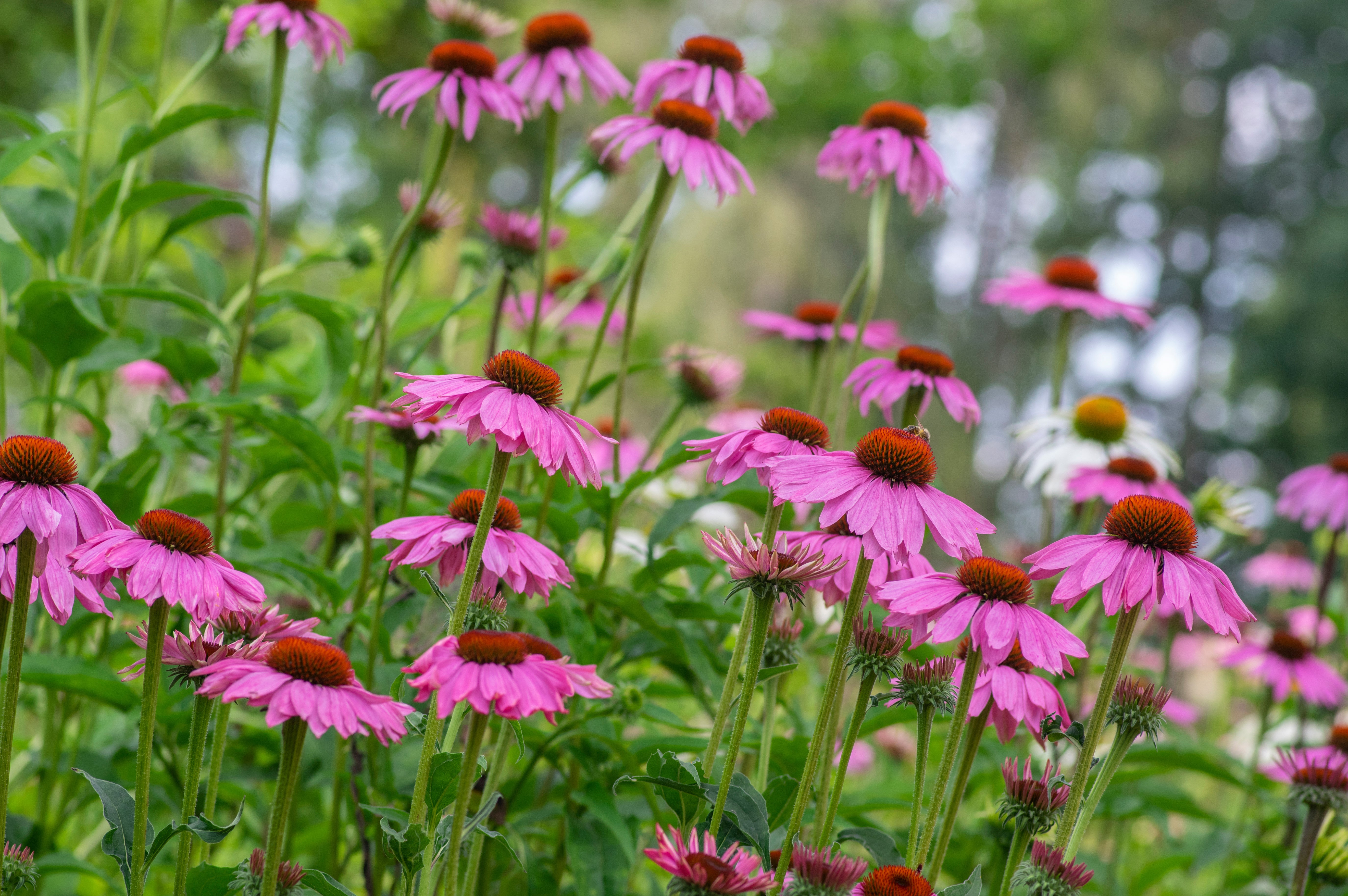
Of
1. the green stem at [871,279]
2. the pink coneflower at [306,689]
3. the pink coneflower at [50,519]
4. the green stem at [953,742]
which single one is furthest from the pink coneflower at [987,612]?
the pink coneflower at [50,519]

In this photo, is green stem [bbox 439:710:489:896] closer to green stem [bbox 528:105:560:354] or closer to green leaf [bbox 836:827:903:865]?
green leaf [bbox 836:827:903:865]

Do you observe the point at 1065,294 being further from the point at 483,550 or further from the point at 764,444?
the point at 483,550

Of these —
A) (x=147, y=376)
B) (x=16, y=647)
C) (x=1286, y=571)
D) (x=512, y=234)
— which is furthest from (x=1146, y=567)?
(x=1286, y=571)

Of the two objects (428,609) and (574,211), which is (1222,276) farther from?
(428,609)

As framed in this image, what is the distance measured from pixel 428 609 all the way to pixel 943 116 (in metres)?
10.6

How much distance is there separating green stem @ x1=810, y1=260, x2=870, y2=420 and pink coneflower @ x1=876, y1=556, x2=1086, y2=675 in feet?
2.34

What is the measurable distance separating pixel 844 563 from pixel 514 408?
333 millimetres

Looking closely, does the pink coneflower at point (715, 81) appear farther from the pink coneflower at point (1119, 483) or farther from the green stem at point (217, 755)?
the green stem at point (217, 755)

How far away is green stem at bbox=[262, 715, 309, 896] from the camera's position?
2.97 feet

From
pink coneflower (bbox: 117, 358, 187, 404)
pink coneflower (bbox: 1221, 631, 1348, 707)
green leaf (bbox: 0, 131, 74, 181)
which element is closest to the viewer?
green leaf (bbox: 0, 131, 74, 181)

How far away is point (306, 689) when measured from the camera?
86 centimetres

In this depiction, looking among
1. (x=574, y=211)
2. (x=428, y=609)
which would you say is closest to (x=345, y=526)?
(x=428, y=609)

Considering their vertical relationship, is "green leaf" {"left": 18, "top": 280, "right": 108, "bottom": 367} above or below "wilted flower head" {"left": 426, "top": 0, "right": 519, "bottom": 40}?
below

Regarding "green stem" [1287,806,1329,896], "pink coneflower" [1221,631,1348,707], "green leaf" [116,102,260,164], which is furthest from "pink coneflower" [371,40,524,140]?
"pink coneflower" [1221,631,1348,707]
